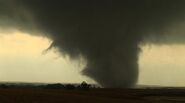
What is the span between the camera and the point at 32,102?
3981 cm

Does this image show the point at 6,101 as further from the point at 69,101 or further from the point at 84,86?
Answer: the point at 84,86

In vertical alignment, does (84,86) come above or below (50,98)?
above

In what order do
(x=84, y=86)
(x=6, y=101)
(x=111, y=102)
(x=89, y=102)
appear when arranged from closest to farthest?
1. (x=6, y=101)
2. (x=89, y=102)
3. (x=111, y=102)
4. (x=84, y=86)

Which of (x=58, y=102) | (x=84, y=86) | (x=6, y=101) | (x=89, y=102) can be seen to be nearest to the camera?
(x=6, y=101)

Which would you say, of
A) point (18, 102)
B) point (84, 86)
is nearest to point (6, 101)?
point (18, 102)

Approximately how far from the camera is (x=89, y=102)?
46844mm

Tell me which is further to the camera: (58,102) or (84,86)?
(84,86)

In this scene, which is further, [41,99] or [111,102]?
[111,102]

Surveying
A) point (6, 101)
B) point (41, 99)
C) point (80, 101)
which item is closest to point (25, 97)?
point (41, 99)

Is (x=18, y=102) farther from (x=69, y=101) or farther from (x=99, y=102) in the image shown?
(x=99, y=102)

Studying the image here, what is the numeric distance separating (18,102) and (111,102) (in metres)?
16.2

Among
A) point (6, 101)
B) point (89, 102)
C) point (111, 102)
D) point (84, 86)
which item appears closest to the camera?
point (6, 101)

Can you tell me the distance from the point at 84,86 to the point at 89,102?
7273 cm

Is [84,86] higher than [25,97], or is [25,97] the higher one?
[84,86]
